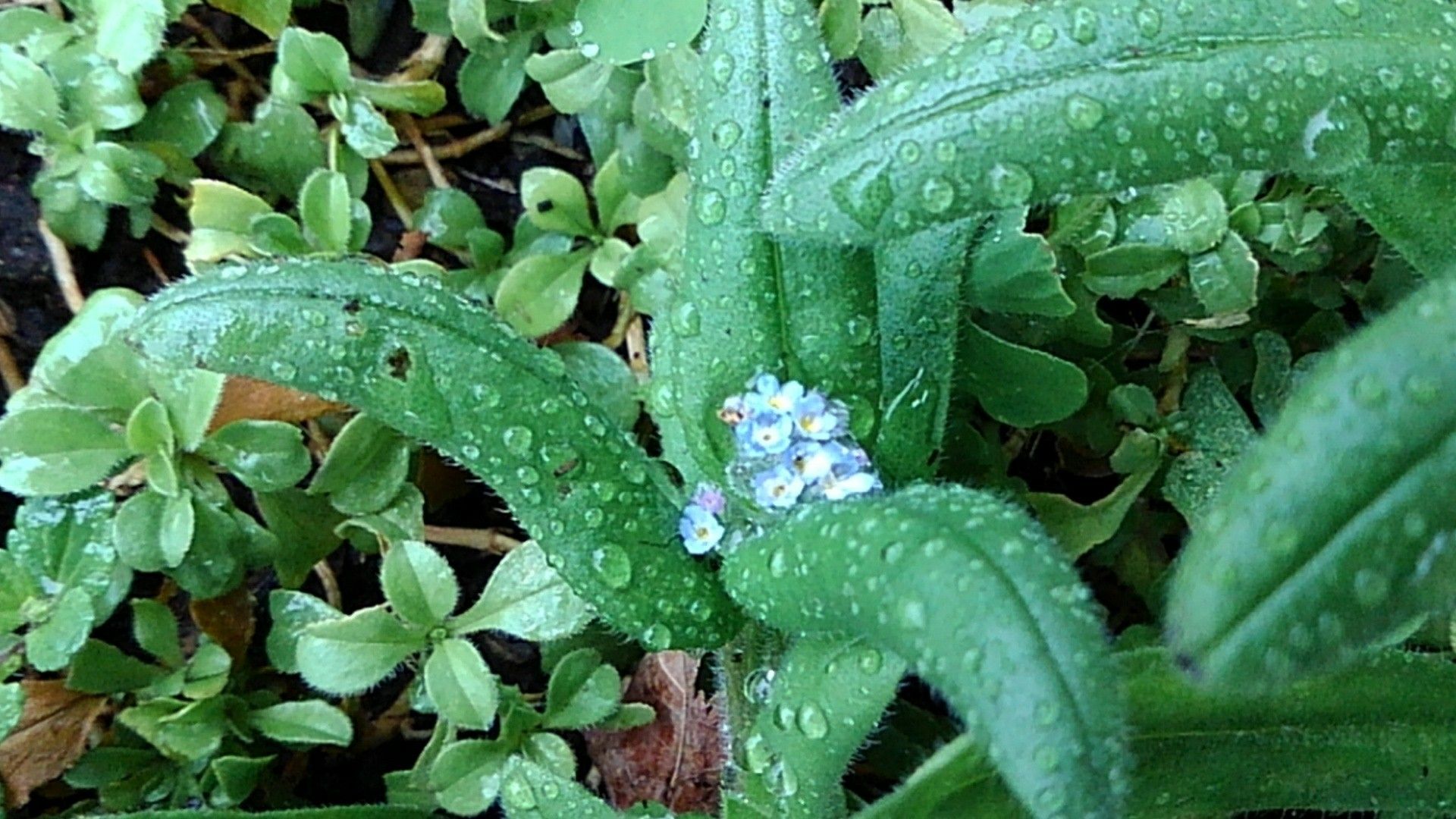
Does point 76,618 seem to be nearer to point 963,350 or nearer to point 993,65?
point 963,350

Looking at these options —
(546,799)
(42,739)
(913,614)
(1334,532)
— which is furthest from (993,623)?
(42,739)

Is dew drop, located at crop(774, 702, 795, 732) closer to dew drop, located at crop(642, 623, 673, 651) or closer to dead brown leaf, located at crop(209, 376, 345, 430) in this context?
dew drop, located at crop(642, 623, 673, 651)

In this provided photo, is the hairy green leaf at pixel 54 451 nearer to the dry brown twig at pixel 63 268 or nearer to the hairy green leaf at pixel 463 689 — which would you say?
the dry brown twig at pixel 63 268

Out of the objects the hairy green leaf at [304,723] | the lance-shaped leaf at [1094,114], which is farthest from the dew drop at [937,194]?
the hairy green leaf at [304,723]

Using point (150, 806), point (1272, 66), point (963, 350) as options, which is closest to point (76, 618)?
point (150, 806)

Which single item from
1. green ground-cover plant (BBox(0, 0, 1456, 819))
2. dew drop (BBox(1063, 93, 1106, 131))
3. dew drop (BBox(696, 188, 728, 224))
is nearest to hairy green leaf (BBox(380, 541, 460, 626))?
green ground-cover plant (BBox(0, 0, 1456, 819))

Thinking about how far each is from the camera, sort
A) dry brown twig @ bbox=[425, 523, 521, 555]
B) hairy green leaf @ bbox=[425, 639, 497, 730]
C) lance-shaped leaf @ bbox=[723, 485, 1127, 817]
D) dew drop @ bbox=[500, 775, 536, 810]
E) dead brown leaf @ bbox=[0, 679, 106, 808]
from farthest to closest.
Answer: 1. dry brown twig @ bbox=[425, 523, 521, 555]
2. dead brown leaf @ bbox=[0, 679, 106, 808]
3. hairy green leaf @ bbox=[425, 639, 497, 730]
4. dew drop @ bbox=[500, 775, 536, 810]
5. lance-shaped leaf @ bbox=[723, 485, 1127, 817]

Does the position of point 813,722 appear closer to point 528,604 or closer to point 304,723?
point 528,604
